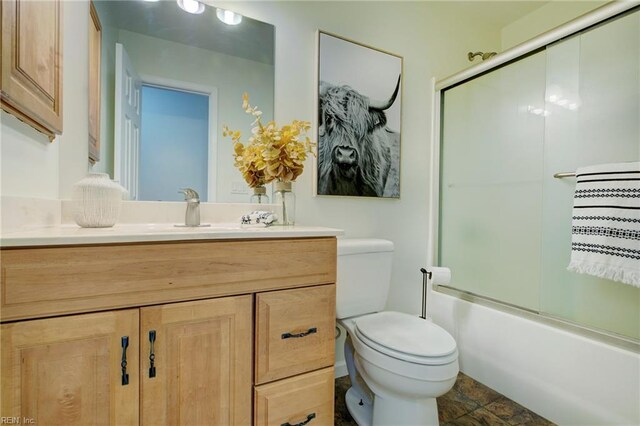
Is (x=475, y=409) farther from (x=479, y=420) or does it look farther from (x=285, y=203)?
(x=285, y=203)

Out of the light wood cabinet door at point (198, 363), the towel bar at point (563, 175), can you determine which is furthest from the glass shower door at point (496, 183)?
the light wood cabinet door at point (198, 363)

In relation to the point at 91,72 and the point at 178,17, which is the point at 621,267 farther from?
the point at 91,72

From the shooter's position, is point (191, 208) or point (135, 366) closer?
point (135, 366)

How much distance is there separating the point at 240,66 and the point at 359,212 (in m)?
0.99

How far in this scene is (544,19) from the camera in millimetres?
2070

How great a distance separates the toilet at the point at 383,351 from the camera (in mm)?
1086

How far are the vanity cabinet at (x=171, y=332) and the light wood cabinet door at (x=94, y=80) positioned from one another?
73cm

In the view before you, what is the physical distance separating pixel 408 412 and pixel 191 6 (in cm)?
197

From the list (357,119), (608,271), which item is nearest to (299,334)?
(357,119)

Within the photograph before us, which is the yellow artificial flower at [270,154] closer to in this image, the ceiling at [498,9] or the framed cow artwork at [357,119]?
the framed cow artwork at [357,119]

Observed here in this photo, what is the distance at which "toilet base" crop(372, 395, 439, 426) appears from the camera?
1.17m

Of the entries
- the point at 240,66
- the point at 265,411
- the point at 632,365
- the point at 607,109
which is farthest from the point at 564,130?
the point at 265,411

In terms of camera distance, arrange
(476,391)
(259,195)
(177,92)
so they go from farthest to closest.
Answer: (476,391) → (259,195) → (177,92)

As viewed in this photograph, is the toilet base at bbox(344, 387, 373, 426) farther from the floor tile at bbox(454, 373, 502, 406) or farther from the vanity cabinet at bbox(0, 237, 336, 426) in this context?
the floor tile at bbox(454, 373, 502, 406)
